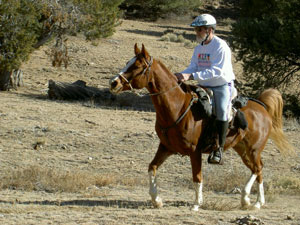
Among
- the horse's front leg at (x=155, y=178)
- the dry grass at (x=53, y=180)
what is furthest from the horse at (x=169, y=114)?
the dry grass at (x=53, y=180)

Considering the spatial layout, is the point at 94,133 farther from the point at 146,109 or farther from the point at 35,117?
the point at 146,109

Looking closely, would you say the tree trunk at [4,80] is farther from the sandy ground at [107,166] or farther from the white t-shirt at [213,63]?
the white t-shirt at [213,63]

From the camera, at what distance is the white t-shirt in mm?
7525

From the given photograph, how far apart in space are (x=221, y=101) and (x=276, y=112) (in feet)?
6.21

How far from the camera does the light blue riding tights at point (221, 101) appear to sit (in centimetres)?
778

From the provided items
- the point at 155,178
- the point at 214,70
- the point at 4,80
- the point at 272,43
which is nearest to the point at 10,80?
the point at 4,80

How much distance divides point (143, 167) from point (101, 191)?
89.5 inches

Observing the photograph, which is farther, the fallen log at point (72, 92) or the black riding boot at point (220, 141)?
the fallen log at point (72, 92)

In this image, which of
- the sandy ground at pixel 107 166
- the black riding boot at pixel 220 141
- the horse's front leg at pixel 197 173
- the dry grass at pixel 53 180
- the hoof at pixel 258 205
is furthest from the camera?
the dry grass at pixel 53 180

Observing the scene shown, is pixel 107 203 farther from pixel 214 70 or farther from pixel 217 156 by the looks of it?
pixel 214 70

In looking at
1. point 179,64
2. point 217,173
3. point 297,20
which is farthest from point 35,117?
point 179,64

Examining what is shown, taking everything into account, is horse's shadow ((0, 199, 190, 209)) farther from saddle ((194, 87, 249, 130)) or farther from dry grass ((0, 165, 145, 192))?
saddle ((194, 87, 249, 130))

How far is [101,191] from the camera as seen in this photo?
9.10 meters

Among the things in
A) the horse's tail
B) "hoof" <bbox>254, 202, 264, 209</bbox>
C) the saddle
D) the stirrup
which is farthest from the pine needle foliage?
the stirrup
